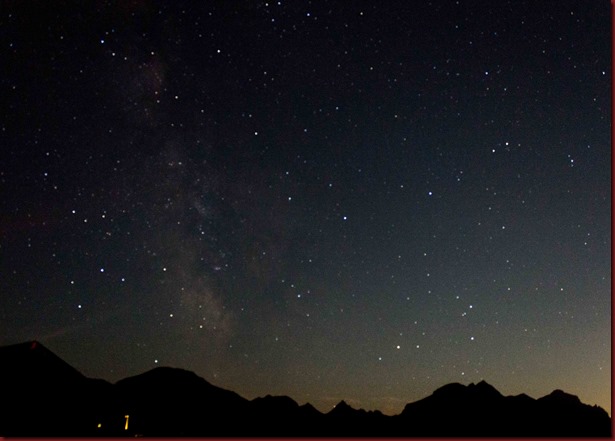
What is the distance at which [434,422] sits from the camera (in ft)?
225

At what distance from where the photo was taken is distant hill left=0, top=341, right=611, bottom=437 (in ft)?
44.7

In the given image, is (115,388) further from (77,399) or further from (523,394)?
(523,394)

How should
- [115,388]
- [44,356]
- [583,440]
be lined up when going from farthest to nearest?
[115,388]
[44,356]
[583,440]

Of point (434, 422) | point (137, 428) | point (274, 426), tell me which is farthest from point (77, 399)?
point (434, 422)

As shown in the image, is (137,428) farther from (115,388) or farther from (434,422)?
(434,422)

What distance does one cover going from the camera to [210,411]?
194 feet

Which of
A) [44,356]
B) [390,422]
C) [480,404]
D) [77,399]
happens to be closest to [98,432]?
[77,399]

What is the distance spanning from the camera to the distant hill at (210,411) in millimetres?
13633

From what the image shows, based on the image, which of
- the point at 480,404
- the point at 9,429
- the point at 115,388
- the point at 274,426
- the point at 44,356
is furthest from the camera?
the point at 480,404

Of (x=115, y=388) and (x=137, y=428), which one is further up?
(x=115, y=388)

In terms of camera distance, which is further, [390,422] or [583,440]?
[390,422]

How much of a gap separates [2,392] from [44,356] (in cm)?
129

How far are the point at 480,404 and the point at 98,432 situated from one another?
69192mm

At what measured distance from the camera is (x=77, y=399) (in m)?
14.5
